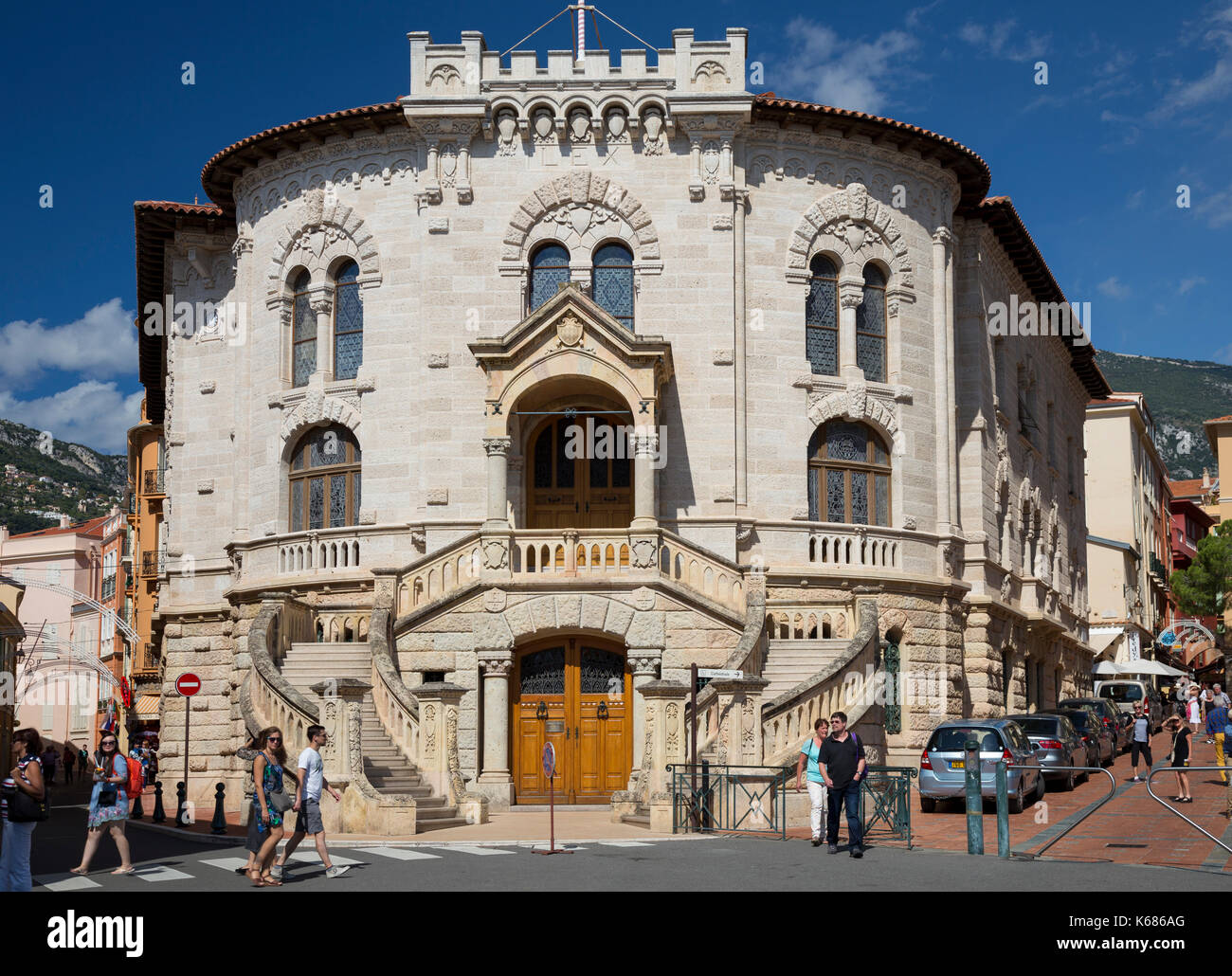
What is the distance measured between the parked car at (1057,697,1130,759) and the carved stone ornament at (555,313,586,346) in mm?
15451

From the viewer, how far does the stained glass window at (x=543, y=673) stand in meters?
28.0

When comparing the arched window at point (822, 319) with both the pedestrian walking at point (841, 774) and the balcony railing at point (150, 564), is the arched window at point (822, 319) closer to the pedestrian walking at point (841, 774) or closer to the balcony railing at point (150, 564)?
the pedestrian walking at point (841, 774)

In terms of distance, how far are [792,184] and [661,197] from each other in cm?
307

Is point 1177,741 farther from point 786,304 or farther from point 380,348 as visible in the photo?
point 380,348

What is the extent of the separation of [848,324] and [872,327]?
97 cm

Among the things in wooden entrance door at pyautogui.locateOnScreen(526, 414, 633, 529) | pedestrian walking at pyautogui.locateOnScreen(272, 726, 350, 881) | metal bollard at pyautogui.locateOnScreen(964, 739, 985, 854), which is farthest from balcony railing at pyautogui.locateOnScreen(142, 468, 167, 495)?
metal bollard at pyautogui.locateOnScreen(964, 739, 985, 854)

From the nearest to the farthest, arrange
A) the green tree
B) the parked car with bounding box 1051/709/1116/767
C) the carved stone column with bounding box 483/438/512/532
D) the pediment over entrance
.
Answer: the carved stone column with bounding box 483/438/512/532, the pediment over entrance, the parked car with bounding box 1051/709/1116/767, the green tree

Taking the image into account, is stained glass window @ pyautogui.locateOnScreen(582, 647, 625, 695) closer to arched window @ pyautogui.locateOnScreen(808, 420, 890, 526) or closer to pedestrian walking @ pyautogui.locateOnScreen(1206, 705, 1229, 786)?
arched window @ pyautogui.locateOnScreen(808, 420, 890, 526)

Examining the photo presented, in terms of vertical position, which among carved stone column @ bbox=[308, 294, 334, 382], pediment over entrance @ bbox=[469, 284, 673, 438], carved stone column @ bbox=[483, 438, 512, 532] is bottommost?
carved stone column @ bbox=[483, 438, 512, 532]

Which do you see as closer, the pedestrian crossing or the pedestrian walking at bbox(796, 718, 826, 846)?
the pedestrian crossing

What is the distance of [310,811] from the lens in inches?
645

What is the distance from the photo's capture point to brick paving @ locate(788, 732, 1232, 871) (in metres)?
17.8

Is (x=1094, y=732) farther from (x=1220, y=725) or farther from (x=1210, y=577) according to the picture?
(x=1210, y=577)
